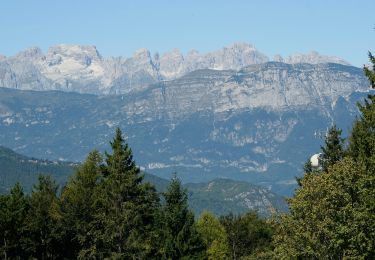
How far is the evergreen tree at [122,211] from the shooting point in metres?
65.1

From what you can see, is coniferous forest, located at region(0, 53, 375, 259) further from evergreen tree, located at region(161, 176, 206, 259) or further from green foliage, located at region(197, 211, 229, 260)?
green foliage, located at region(197, 211, 229, 260)

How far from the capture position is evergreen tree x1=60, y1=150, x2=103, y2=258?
7356 centimetres

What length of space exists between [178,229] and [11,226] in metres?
17.6

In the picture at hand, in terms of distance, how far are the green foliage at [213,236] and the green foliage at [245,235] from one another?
3.58m

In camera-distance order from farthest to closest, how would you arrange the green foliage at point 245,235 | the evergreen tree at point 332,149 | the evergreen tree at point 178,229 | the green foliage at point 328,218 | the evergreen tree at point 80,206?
1. the green foliage at point 245,235
2. the evergreen tree at point 80,206
3. the evergreen tree at point 178,229
4. the evergreen tree at point 332,149
5. the green foliage at point 328,218

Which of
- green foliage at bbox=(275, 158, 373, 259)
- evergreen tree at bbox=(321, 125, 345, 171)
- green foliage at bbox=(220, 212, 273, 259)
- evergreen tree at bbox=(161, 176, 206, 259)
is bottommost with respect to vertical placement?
green foliage at bbox=(220, 212, 273, 259)

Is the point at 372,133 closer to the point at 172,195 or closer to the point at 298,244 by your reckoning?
the point at 298,244

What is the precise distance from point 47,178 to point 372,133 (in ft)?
172

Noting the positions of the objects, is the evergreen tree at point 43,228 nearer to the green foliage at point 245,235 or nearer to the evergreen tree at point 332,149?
the evergreen tree at point 332,149

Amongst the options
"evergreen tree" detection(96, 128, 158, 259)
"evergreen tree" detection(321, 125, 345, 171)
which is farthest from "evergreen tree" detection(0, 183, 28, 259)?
"evergreen tree" detection(321, 125, 345, 171)

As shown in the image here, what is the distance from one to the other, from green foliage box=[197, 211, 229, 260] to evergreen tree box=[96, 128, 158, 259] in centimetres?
3918

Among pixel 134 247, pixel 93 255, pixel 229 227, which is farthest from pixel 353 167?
pixel 229 227

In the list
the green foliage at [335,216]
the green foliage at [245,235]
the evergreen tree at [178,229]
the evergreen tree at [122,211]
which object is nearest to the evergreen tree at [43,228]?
the evergreen tree at [122,211]

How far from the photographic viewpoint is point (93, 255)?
222 ft
